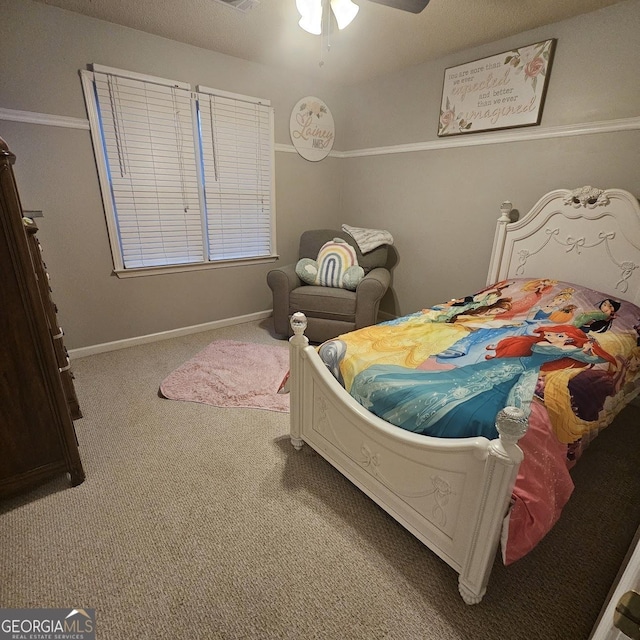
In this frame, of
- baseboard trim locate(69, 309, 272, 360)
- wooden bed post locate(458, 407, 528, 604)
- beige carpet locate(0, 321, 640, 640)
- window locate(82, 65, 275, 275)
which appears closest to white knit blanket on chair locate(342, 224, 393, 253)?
window locate(82, 65, 275, 275)

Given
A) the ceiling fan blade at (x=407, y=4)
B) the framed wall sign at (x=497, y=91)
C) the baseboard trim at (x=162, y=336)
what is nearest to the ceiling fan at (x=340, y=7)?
the ceiling fan blade at (x=407, y=4)

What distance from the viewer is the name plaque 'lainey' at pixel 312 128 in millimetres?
3307

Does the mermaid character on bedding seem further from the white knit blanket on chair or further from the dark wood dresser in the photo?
the white knit blanket on chair

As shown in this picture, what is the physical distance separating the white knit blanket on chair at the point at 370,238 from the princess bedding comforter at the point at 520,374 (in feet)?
4.36

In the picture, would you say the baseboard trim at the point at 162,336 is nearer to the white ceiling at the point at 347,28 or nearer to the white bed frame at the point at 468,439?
the white bed frame at the point at 468,439

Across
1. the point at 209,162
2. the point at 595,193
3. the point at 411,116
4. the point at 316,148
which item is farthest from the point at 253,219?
the point at 595,193

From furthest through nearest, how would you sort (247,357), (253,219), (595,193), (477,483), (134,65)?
(253,219), (247,357), (134,65), (595,193), (477,483)

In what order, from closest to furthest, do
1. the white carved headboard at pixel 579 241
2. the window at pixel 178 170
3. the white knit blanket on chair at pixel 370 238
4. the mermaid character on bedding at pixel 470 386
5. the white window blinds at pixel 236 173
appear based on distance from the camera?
the mermaid character on bedding at pixel 470 386, the white carved headboard at pixel 579 241, the window at pixel 178 170, the white window blinds at pixel 236 173, the white knit blanket on chair at pixel 370 238

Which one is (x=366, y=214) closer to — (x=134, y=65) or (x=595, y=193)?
(x=595, y=193)

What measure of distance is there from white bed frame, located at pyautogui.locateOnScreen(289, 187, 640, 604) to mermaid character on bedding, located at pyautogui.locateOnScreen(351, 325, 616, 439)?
0.06 metres

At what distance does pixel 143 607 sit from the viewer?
1.09 meters

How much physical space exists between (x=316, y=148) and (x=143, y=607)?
3695 mm

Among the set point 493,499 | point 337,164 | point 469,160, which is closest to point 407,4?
point 469,160

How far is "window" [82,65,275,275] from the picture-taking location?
248 centimetres
